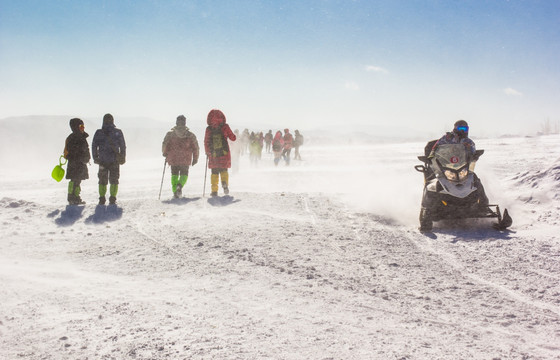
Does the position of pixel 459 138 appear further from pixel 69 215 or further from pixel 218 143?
pixel 69 215

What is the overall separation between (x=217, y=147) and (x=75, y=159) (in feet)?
11.4

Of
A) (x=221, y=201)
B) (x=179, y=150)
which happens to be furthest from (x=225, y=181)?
(x=179, y=150)

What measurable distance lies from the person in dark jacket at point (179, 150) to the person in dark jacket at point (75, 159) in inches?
77.2

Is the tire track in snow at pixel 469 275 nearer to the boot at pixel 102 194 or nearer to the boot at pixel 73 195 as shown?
the boot at pixel 102 194

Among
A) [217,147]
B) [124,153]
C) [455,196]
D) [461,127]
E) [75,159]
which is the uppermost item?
[461,127]

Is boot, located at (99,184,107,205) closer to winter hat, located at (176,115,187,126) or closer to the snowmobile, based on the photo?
winter hat, located at (176,115,187,126)

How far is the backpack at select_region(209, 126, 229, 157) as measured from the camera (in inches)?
395

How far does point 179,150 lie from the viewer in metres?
10.2

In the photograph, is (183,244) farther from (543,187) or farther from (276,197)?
(543,187)

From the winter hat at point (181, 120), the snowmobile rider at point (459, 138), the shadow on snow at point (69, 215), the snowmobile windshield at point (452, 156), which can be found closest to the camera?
the snowmobile windshield at point (452, 156)

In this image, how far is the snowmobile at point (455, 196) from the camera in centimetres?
615

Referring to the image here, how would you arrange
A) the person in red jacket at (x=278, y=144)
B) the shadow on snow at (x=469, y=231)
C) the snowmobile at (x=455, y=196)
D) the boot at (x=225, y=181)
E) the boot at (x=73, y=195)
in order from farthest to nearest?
the person in red jacket at (x=278, y=144)
the boot at (x=225, y=181)
the boot at (x=73, y=195)
the snowmobile at (x=455, y=196)
the shadow on snow at (x=469, y=231)

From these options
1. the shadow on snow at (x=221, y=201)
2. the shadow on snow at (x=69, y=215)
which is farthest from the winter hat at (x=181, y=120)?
the shadow on snow at (x=69, y=215)

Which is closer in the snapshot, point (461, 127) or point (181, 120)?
point (461, 127)
